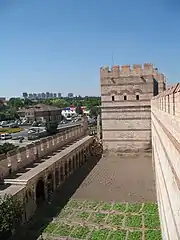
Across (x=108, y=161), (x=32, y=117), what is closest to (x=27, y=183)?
(x=108, y=161)

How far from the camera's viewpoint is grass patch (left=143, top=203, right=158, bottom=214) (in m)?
9.86

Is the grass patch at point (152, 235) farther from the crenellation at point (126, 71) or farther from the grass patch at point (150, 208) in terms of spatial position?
the crenellation at point (126, 71)

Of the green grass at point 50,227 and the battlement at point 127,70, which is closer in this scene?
the green grass at point 50,227

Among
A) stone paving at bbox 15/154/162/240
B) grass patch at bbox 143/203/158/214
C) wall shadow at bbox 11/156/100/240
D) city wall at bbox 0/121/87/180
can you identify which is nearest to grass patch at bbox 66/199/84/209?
stone paving at bbox 15/154/162/240

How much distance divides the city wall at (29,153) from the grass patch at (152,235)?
5.16 metres

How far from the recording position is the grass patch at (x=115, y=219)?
9.06 meters

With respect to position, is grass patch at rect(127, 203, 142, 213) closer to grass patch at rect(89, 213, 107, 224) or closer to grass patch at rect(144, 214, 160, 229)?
grass patch at rect(144, 214, 160, 229)

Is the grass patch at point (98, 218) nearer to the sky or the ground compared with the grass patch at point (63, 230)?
nearer to the sky

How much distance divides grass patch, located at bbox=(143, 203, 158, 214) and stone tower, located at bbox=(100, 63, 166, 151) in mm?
8707

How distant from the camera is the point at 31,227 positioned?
9.02 meters

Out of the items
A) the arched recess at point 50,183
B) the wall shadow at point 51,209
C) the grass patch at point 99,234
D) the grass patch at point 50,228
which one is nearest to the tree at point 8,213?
the wall shadow at point 51,209

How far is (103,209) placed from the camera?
33.8 ft

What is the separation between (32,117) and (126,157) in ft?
153

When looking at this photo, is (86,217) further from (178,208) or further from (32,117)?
(32,117)
